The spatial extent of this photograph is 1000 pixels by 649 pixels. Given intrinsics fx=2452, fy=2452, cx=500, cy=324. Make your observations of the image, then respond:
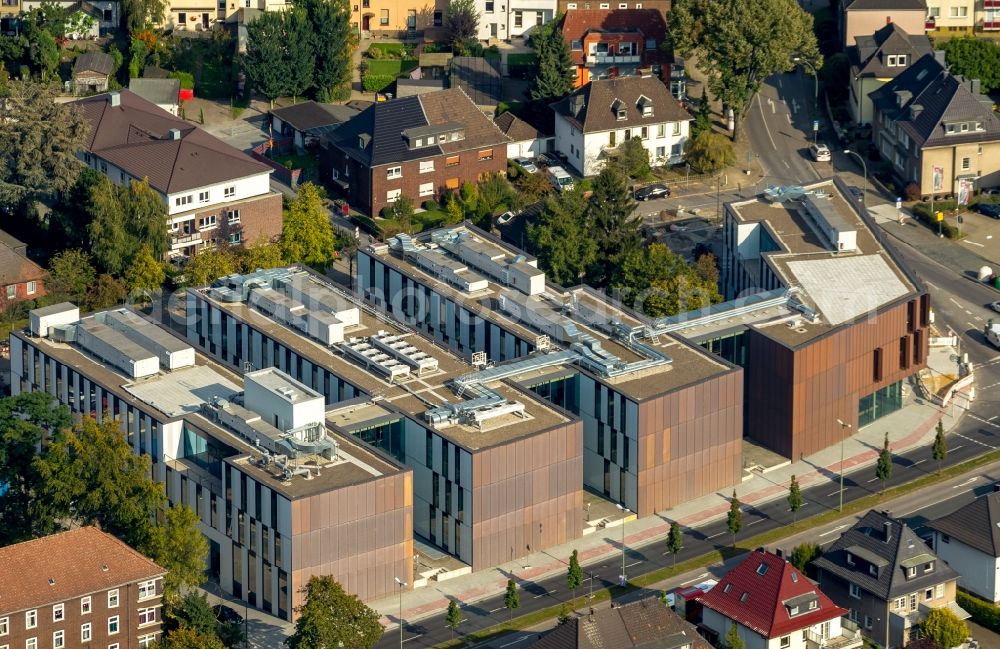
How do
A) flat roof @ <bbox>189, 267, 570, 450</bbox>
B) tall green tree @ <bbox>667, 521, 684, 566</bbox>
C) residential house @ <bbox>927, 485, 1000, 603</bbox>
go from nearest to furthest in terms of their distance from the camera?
1. residential house @ <bbox>927, 485, 1000, 603</bbox>
2. flat roof @ <bbox>189, 267, 570, 450</bbox>
3. tall green tree @ <bbox>667, 521, 684, 566</bbox>

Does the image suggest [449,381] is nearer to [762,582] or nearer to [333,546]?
[333,546]

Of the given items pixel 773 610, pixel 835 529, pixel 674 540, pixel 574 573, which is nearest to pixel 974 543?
pixel 835 529

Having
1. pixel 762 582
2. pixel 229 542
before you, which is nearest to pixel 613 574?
pixel 762 582

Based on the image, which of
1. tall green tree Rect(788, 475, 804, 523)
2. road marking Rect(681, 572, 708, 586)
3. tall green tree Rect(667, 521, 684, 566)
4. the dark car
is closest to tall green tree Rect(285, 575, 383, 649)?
the dark car

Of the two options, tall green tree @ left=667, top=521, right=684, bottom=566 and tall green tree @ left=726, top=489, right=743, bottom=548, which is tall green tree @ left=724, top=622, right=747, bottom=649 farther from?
tall green tree @ left=726, top=489, right=743, bottom=548

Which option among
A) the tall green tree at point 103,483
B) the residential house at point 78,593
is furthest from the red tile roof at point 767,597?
the tall green tree at point 103,483

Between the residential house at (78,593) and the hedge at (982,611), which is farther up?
the residential house at (78,593)

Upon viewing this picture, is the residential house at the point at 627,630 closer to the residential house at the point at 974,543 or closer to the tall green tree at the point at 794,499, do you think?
the residential house at the point at 974,543
